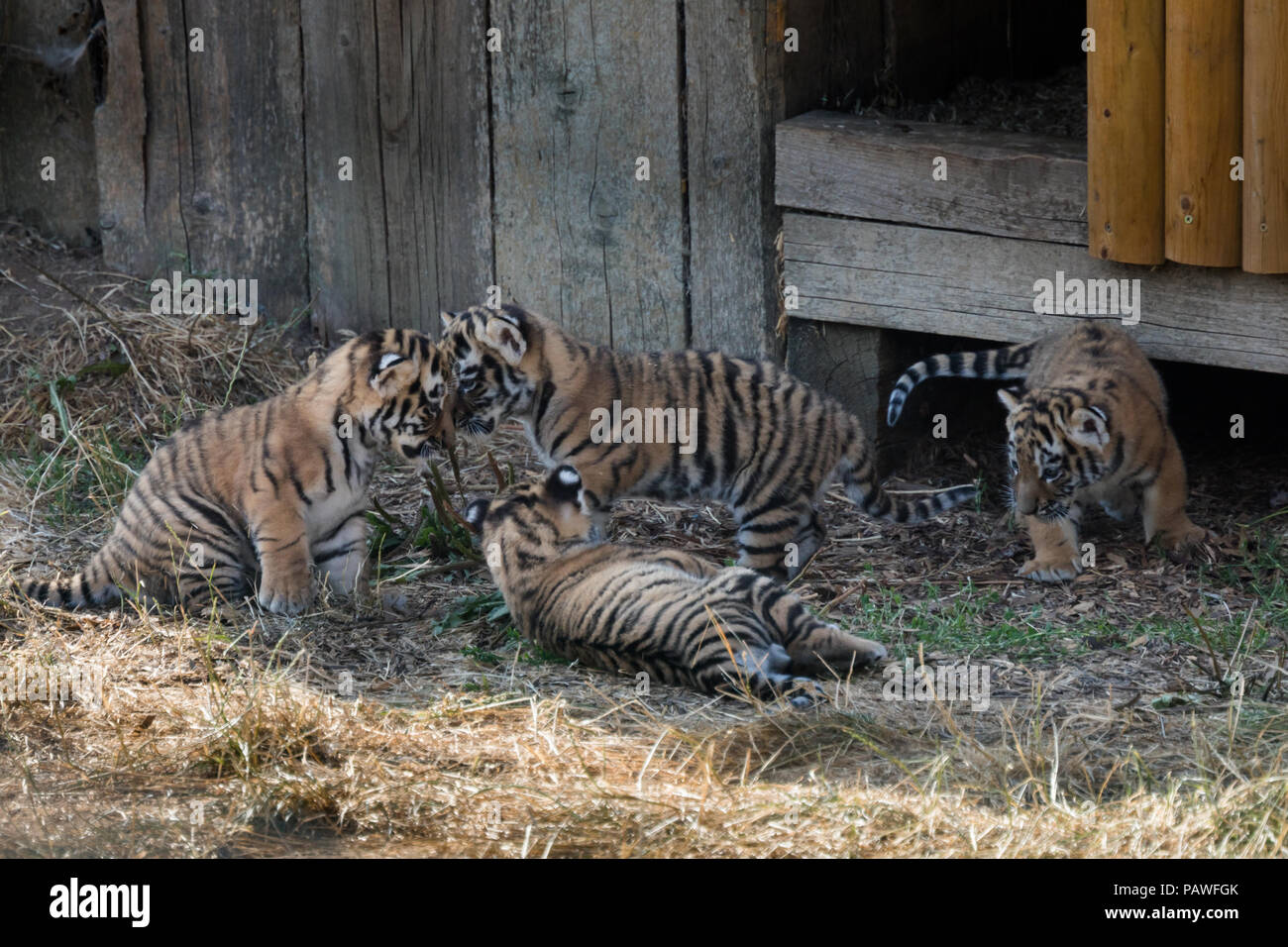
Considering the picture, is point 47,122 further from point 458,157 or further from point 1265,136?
point 1265,136

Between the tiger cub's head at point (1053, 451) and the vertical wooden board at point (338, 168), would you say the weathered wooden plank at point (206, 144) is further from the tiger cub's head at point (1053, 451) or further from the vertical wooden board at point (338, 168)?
the tiger cub's head at point (1053, 451)

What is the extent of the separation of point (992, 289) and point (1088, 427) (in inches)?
31.9

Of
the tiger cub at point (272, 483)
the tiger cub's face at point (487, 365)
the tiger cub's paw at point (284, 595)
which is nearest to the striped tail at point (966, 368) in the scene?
the tiger cub's face at point (487, 365)

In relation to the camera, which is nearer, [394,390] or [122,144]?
[394,390]

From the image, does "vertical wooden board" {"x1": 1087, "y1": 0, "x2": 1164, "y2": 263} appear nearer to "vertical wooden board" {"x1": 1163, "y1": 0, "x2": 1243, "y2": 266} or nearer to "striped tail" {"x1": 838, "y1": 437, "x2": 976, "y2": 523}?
"vertical wooden board" {"x1": 1163, "y1": 0, "x2": 1243, "y2": 266}

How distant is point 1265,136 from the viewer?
234 inches

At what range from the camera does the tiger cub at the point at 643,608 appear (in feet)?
17.1

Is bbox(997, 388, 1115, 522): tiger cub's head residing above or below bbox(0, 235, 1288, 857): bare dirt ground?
above

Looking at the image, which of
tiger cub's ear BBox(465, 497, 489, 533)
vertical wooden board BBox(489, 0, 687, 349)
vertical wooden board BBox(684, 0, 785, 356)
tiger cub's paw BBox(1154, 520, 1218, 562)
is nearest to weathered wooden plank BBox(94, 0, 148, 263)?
vertical wooden board BBox(489, 0, 687, 349)

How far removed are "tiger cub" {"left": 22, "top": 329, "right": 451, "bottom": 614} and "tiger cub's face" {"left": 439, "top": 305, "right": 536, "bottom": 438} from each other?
27 cm

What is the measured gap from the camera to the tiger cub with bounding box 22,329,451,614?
613 centimetres

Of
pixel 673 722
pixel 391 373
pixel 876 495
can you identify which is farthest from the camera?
pixel 876 495

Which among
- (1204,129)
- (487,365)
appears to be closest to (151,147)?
(487,365)
